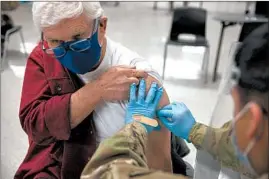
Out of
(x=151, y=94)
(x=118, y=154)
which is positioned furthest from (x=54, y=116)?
(x=118, y=154)

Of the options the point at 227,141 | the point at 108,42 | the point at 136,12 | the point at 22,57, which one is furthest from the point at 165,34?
the point at 227,141

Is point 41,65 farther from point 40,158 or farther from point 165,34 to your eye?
point 165,34

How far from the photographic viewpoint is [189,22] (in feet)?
13.1

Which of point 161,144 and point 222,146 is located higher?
point 222,146

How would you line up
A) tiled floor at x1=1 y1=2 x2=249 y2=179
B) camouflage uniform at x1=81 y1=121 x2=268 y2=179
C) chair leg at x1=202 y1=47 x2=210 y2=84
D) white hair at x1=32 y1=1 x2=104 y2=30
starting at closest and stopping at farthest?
camouflage uniform at x1=81 y1=121 x2=268 y2=179 → white hair at x1=32 y1=1 x2=104 y2=30 → tiled floor at x1=1 y1=2 x2=249 y2=179 → chair leg at x1=202 y1=47 x2=210 y2=84

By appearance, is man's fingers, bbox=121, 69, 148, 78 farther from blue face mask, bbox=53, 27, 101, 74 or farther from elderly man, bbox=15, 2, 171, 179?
blue face mask, bbox=53, 27, 101, 74

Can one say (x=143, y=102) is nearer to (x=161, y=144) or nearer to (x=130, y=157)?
(x=161, y=144)

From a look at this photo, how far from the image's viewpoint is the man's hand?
1337 millimetres

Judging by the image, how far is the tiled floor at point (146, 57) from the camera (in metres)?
2.57

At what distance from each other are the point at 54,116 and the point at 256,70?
81 centimetres

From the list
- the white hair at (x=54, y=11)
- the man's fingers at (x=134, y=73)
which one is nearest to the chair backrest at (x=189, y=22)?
the man's fingers at (x=134, y=73)

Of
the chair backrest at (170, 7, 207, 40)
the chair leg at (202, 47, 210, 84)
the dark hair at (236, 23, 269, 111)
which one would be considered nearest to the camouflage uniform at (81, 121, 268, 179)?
the dark hair at (236, 23, 269, 111)

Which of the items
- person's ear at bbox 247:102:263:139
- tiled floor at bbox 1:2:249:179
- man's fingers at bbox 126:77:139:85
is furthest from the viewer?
tiled floor at bbox 1:2:249:179

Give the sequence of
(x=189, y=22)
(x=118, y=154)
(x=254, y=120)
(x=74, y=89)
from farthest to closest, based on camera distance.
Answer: (x=189, y=22), (x=74, y=89), (x=118, y=154), (x=254, y=120)
